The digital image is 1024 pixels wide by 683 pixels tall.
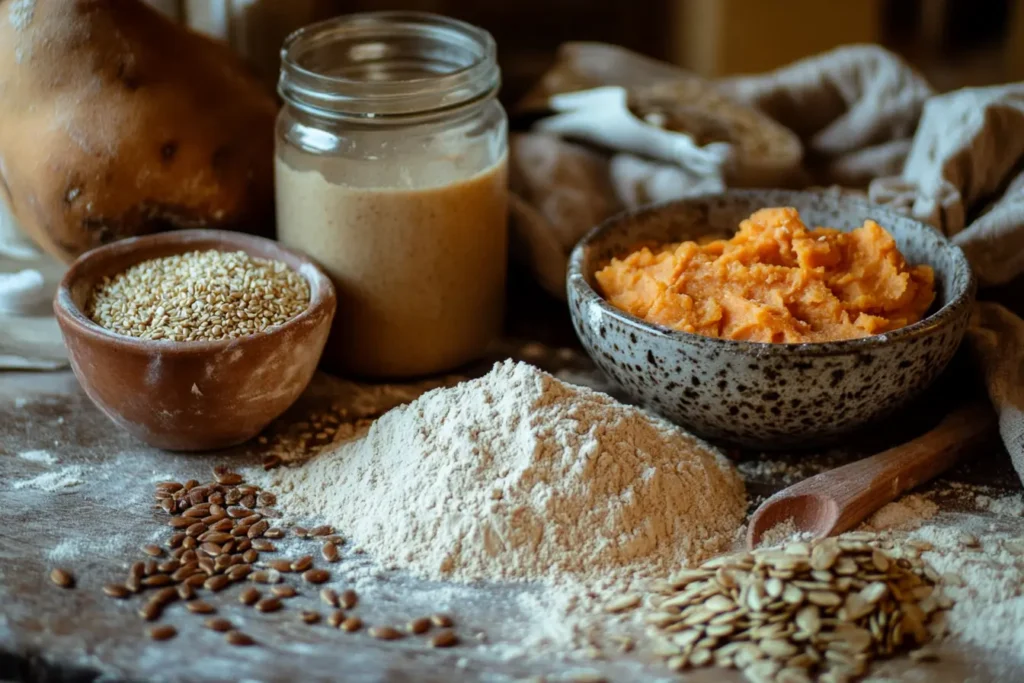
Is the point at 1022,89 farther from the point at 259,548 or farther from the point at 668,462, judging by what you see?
the point at 259,548

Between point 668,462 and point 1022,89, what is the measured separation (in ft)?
3.04

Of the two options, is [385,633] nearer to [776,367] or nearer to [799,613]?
[799,613]

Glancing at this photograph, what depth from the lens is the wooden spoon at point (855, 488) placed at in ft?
4.45

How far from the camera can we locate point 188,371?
1407 mm

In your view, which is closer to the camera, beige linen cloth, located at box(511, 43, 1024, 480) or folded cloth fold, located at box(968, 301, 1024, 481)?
folded cloth fold, located at box(968, 301, 1024, 481)

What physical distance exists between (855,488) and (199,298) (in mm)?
836

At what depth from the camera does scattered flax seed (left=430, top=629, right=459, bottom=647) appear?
119 cm

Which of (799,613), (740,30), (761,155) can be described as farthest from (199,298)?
(740,30)

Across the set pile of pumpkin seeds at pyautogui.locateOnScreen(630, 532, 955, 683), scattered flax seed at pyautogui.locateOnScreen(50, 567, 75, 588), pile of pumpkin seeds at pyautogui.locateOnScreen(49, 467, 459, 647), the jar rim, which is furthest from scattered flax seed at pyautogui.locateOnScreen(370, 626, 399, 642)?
the jar rim

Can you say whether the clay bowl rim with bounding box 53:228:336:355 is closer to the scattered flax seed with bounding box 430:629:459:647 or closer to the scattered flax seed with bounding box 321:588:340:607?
the scattered flax seed with bounding box 321:588:340:607

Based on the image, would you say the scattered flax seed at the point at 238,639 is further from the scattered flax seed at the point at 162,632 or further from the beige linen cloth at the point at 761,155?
the beige linen cloth at the point at 761,155

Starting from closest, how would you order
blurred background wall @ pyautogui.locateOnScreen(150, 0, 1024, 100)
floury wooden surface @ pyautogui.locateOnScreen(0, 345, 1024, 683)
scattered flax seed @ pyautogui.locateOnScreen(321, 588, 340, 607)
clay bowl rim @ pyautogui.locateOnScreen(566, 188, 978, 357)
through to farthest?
floury wooden surface @ pyautogui.locateOnScreen(0, 345, 1024, 683) → scattered flax seed @ pyautogui.locateOnScreen(321, 588, 340, 607) → clay bowl rim @ pyautogui.locateOnScreen(566, 188, 978, 357) → blurred background wall @ pyautogui.locateOnScreen(150, 0, 1024, 100)

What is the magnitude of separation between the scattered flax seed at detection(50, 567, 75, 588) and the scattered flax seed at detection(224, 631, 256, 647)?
0.67 feet

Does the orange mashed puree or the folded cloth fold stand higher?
the orange mashed puree
